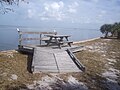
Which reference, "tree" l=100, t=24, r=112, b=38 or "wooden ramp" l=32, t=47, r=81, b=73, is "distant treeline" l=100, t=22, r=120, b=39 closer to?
"tree" l=100, t=24, r=112, b=38

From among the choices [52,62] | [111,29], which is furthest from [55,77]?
[111,29]

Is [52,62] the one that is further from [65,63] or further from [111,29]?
[111,29]

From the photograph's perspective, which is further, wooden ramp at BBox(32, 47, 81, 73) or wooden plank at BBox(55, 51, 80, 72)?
wooden plank at BBox(55, 51, 80, 72)

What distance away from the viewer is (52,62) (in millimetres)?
13039

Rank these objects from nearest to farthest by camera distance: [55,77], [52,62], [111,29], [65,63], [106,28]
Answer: [55,77] → [52,62] → [65,63] → [111,29] → [106,28]

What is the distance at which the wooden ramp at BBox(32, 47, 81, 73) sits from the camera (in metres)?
12.3

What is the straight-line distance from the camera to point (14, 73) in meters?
11.3

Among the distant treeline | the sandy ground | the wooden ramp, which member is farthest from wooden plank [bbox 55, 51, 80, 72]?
the distant treeline

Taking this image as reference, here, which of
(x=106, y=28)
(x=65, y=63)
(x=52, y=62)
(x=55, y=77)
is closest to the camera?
(x=55, y=77)

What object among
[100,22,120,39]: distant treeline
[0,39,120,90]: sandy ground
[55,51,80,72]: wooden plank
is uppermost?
[100,22,120,39]: distant treeline

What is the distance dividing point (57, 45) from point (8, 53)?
420 cm

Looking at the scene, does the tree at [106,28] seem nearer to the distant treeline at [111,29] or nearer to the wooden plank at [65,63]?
the distant treeline at [111,29]

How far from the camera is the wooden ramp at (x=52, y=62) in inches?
483

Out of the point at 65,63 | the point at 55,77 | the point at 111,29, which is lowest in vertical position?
the point at 55,77
